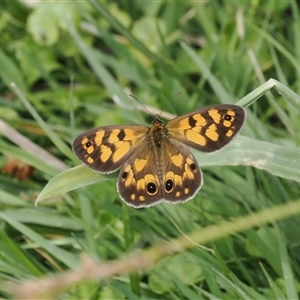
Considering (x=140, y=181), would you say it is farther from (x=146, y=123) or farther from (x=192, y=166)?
(x=146, y=123)

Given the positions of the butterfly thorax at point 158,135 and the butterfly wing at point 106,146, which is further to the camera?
the butterfly thorax at point 158,135

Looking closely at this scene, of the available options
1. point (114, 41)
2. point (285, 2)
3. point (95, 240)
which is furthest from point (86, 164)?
point (285, 2)

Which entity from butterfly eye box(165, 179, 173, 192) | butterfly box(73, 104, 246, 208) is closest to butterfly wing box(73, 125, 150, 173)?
butterfly box(73, 104, 246, 208)

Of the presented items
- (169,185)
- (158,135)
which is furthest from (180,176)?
(158,135)

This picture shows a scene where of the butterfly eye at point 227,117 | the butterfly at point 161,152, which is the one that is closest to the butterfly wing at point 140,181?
the butterfly at point 161,152

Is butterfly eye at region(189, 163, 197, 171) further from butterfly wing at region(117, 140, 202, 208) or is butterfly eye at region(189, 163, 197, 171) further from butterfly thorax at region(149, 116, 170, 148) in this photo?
butterfly thorax at region(149, 116, 170, 148)

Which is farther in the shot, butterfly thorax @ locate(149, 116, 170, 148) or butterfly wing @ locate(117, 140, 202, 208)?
butterfly thorax @ locate(149, 116, 170, 148)

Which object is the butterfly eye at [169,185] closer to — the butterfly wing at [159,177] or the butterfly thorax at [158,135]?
the butterfly wing at [159,177]
